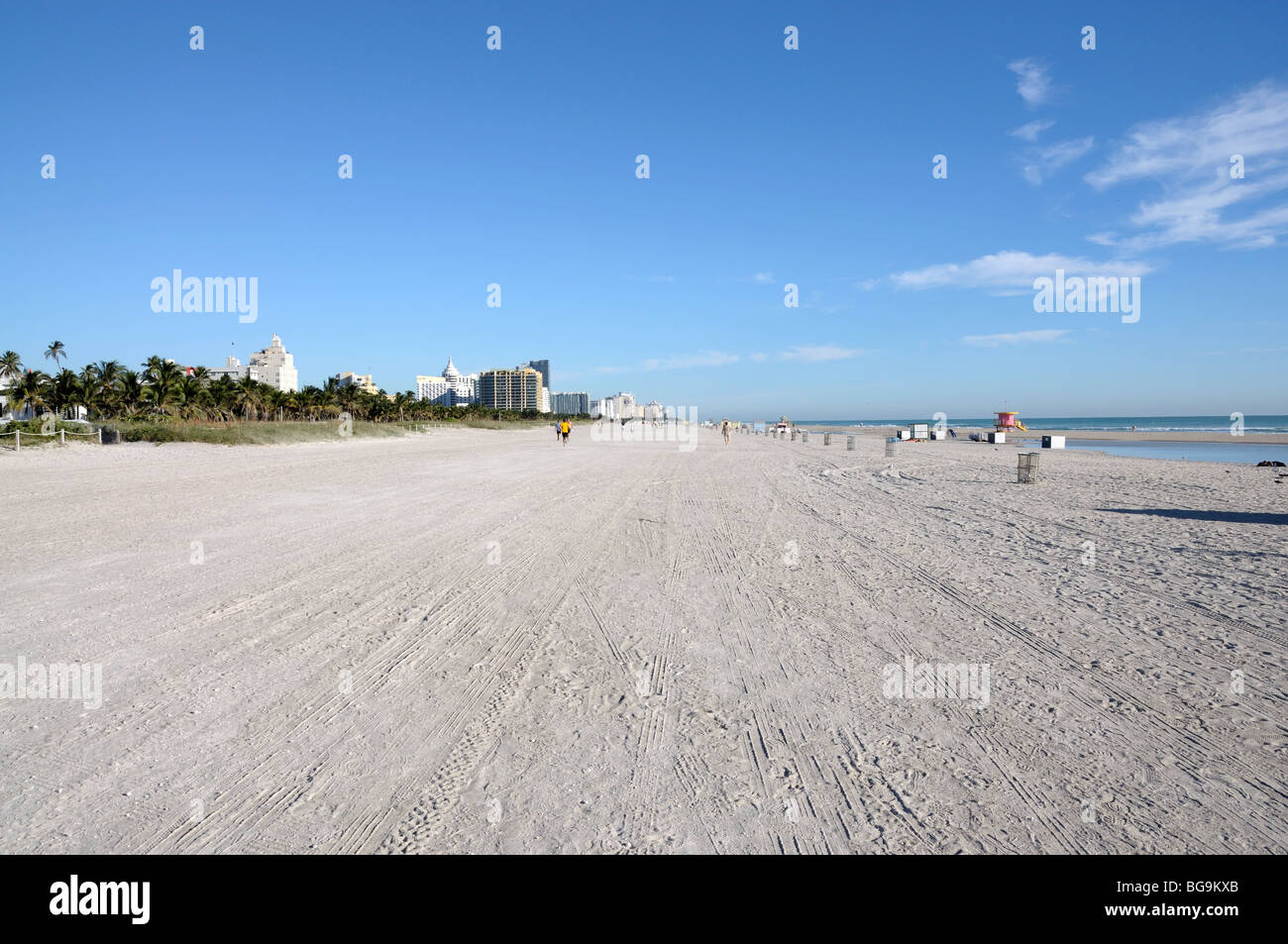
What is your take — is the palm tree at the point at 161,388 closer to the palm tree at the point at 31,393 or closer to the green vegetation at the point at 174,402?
the green vegetation at the point at 174,402

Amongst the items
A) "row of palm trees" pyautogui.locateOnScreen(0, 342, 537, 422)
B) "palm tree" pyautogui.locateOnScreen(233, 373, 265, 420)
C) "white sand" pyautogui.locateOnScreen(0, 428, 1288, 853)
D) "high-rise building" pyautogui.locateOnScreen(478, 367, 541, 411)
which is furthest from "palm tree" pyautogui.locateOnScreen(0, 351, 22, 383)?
"high-rise building" pyautogui.locateOnScreen(478, 367, 541, 411)

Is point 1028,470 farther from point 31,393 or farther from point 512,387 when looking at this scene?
point 512,387

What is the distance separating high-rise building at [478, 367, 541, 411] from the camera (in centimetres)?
19112

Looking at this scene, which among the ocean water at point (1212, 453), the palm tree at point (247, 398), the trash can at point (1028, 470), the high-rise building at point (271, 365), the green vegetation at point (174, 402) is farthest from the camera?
the high-rise building at point (271, 365)

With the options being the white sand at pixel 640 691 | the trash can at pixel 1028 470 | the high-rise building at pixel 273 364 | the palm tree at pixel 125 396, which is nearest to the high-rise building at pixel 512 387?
the high-rise building at pixel 273 364

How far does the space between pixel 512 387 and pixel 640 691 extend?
636 feet

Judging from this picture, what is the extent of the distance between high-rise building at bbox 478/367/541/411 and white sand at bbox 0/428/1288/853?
18596cm

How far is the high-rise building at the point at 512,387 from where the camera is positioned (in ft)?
627

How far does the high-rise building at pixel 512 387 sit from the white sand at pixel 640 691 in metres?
186

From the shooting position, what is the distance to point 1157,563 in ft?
24.8

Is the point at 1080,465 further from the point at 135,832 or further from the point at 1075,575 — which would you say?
the point at 135,832

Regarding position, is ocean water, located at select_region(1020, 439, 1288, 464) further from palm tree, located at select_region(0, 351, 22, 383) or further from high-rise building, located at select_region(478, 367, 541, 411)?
high-rise building, located at select_region(478, 367, 541, 411)

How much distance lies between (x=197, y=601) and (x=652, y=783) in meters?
4.99

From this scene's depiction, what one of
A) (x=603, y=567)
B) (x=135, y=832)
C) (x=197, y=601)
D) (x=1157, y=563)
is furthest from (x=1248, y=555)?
(x=197, y=601)
